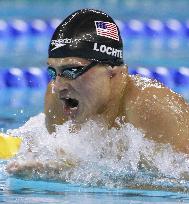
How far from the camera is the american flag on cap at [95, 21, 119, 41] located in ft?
13.3

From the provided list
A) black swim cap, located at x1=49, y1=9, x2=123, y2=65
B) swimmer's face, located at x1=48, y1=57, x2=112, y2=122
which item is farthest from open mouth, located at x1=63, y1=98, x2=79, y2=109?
black swim cap, located at x1=49, y1=9, x2=123, y2=65

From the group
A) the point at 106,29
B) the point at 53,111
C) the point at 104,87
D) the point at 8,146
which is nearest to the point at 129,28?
the point at 8,146

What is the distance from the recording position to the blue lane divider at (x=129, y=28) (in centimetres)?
1112

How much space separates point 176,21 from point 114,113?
758 centimetres

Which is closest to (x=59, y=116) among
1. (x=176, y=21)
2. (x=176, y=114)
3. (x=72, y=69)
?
(x=72, y=69)

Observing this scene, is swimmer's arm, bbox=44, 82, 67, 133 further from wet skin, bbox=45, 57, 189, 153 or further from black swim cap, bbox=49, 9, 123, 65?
black swim cap, bbox=49, 9, 123, 65

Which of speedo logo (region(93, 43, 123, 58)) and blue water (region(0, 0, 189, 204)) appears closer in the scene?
blue water (region(0, 0, 189, 204))

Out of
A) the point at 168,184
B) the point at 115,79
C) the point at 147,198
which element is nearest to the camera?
the point at 147,198

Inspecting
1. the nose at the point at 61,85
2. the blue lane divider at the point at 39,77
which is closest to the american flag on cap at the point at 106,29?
the nose at the point at 61,85

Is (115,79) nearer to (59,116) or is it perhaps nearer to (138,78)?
(138,78)

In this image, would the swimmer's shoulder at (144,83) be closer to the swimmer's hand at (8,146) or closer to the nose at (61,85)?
the nose at (61,85)

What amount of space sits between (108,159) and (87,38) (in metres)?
0.67

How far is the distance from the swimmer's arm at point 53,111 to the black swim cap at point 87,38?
1.06ft

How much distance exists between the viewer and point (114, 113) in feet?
13.5
